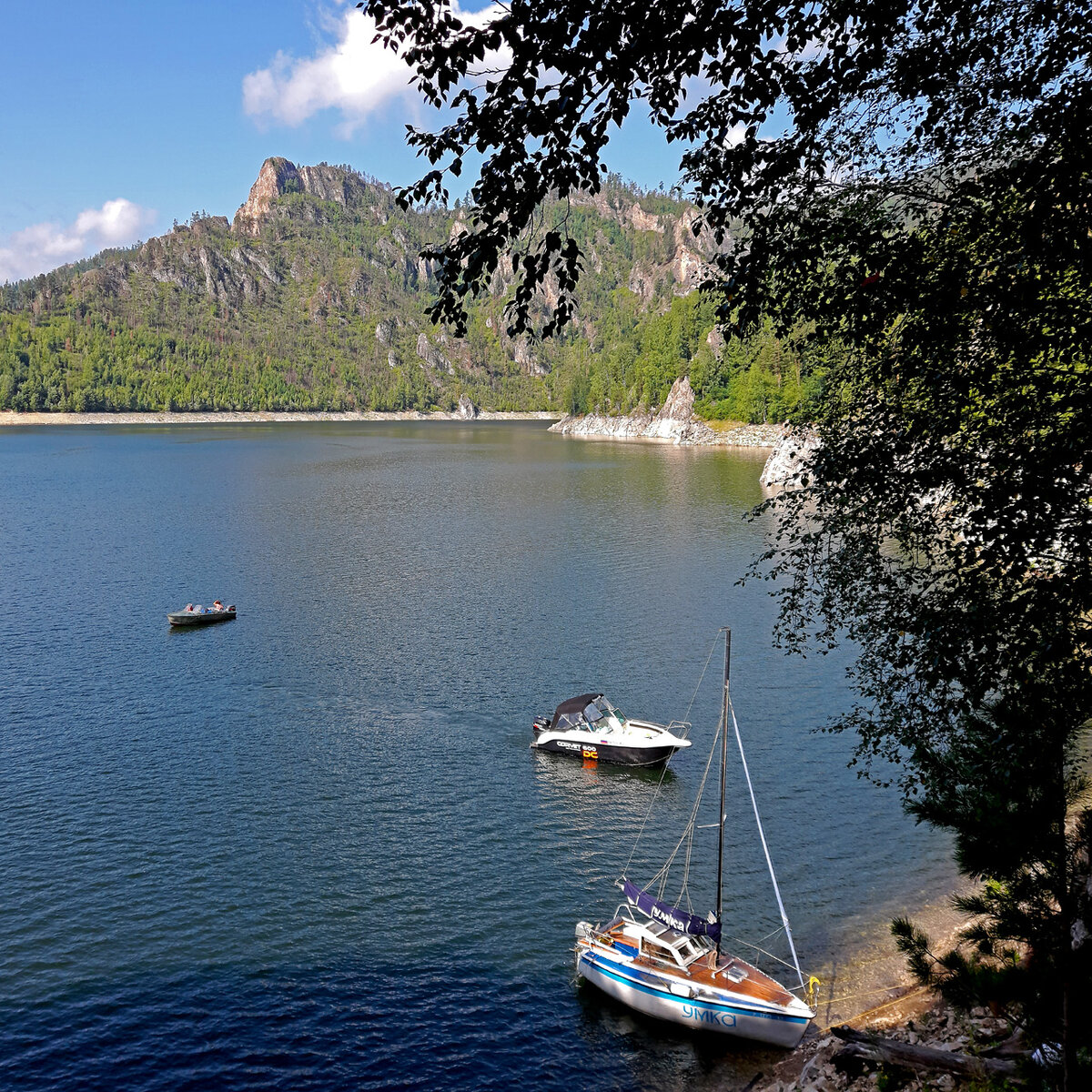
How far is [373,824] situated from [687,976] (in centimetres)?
1466

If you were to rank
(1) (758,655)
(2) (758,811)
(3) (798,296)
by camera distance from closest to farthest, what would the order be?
(3) (798,296)
(2) (758,811)
(1) (758,655)

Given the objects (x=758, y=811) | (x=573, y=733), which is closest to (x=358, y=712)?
(x=573, y=733)

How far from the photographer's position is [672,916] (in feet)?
89.6

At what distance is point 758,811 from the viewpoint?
36.5 m

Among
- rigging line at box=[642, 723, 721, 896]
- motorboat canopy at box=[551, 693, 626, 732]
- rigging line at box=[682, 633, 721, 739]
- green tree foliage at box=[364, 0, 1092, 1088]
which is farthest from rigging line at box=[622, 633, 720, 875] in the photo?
green tree foliage at box=[364, 0, 1092, 1088]

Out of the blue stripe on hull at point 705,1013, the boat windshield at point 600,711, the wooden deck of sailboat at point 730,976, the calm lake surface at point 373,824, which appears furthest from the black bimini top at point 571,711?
the blue stripe on hull at point 705,1013

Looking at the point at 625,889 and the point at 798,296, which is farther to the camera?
the point at 625,889

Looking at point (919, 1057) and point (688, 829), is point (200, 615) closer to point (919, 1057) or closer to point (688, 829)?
point (688, 829)

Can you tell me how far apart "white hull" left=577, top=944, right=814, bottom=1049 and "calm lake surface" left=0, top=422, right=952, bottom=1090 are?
0.55m

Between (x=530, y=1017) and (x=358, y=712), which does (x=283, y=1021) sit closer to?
(x=530, y=1017)

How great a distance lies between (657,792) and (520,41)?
34445 millimetres

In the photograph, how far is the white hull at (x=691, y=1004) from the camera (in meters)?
24.1

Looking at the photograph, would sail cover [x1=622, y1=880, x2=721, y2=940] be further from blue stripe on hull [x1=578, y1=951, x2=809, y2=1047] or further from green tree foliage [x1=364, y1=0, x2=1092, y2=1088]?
green tree foliage [x1=364, y1=0, x2=1092, y2=1088]

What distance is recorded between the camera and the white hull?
79.2ft
